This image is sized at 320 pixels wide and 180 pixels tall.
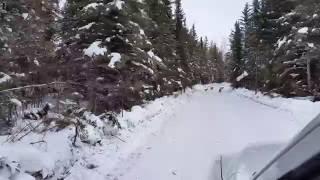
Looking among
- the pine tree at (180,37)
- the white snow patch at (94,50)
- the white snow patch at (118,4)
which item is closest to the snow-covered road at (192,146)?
the white snow patch at (94,50)

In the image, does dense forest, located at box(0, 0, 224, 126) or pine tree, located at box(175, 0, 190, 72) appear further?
pine tree, located at box(175, 0, 190, 72)

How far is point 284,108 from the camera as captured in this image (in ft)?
80.8

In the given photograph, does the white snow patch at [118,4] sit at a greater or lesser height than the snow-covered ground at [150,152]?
greater

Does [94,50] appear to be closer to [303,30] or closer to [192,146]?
[192,146]

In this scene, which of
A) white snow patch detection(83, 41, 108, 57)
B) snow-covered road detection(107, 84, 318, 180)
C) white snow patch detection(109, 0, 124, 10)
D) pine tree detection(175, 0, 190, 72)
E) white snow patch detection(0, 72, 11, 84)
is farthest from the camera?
pine tree detection(175, 0, 190, 72)

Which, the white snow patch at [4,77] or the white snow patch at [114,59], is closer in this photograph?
the white snow patch at [4,77]

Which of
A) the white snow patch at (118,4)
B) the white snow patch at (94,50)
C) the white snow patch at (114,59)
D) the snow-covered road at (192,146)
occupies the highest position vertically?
the white snow patch at (118,4)

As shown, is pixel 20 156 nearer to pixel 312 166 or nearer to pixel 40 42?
pixel 312 166

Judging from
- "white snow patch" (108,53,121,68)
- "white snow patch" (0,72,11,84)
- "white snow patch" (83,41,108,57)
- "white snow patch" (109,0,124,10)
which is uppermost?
"white snow patch" (109,0,124,10)

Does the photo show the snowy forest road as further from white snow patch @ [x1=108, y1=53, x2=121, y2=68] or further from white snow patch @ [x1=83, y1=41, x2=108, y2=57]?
white snow patch @ [x1=83, y1=41, x2=108, y2=57]

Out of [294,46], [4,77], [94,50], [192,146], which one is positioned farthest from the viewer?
[294,46]

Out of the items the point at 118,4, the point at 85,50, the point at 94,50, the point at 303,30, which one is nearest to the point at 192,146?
the point at 94,50

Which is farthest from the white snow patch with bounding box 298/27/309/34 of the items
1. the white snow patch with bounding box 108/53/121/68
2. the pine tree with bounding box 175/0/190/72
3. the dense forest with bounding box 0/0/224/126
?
the pine tree with bounding box 175/0/190/72

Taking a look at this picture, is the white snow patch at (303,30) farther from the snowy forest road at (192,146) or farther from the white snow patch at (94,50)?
the white snow patch at (94,50)
